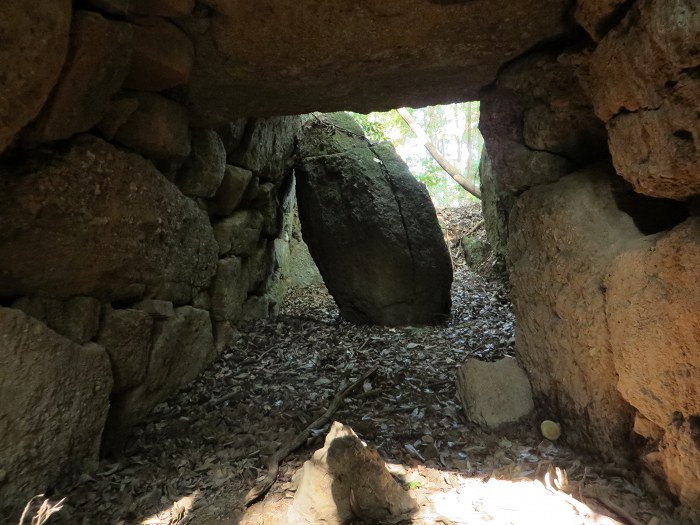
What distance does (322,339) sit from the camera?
4945 millimetres

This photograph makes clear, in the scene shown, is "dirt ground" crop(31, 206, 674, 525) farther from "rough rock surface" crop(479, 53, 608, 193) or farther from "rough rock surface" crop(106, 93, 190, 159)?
"rough rock surface" crop(106, 93, 190, 159)

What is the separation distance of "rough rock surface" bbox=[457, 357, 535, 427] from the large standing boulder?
2.16 metres

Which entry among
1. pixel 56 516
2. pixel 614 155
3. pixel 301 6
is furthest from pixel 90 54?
pixel 614 155

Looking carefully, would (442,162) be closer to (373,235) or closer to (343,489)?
(373,235)

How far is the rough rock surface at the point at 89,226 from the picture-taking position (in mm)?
2293

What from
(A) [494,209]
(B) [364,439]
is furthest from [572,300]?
(A) [494,209]

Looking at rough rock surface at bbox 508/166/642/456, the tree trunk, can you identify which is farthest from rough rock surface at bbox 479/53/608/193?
the tree trunk

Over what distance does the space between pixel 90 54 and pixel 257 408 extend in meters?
2.57

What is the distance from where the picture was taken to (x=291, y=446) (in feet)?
9.49

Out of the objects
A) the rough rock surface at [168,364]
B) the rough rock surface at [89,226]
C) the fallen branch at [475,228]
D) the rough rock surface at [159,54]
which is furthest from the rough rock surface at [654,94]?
the fallen branch at [475,228]

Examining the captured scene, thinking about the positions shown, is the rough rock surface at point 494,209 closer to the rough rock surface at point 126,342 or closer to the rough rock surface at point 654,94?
the rough rock surface at point 654,94

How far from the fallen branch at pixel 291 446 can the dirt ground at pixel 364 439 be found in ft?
0.13

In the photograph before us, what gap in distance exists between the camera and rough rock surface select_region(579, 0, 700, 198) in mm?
1676

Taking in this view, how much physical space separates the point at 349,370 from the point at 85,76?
2987 millimetres
